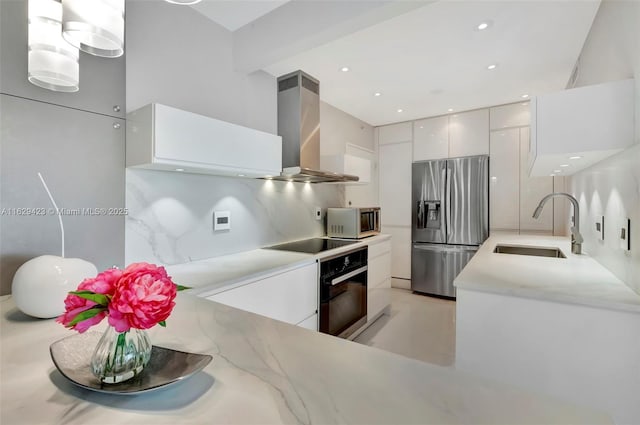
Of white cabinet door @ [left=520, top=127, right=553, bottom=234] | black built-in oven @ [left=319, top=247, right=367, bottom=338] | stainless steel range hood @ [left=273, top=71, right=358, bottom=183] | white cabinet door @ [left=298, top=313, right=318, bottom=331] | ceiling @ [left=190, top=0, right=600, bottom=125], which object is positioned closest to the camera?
ceiling @ [left=190, top=0, right=600, bottom=125]

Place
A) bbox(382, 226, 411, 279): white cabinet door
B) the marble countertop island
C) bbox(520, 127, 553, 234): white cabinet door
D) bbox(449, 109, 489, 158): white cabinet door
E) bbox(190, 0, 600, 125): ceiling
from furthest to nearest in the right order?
1. bbox(382, 226, 411, 279): white cabinet door
2. bbox(449, 109, 489, 158): white cabinet door
3. bbox(520, 127, 553, 234): white cabinet door
4. bbox(190, 0, 600, 125): ceiling
5. the marble countertop island

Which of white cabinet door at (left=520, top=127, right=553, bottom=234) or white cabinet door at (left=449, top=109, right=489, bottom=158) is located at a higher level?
white cabinet door at (left=449, top=109, right=489, bottom=158)

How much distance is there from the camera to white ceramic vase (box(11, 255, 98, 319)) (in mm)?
924

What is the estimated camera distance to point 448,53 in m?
2.31

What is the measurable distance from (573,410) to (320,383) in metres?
0.43

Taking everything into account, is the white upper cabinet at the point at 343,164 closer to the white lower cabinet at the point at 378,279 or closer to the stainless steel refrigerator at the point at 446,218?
the white lower cabinet at the point at 378,279

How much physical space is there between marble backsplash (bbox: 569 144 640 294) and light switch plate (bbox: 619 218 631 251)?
2 cm

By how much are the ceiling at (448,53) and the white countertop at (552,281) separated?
1.42 m

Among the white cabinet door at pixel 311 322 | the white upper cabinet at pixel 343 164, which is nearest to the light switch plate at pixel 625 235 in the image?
the white cabinet door at pixel 311 322

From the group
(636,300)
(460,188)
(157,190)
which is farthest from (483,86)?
(157,190)

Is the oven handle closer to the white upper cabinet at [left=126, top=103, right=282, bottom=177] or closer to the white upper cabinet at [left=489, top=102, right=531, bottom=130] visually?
the white upper cabinet at [left=126, top=103, right=282, bottom=177]

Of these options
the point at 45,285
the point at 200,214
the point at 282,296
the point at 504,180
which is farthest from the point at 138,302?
the point at 504,180

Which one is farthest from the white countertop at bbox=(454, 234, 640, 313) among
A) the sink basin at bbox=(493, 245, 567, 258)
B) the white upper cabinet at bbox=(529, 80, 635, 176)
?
the white upper cabinet at bbox=(529, 80, 635, 176)

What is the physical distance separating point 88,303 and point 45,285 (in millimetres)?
586
